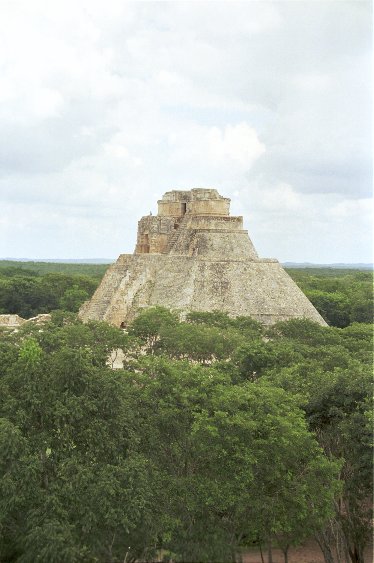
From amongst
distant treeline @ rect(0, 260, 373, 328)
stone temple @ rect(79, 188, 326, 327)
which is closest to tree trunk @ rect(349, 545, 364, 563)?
stone temple @ rect(79, 188, 326, 327)

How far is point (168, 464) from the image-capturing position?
12.6 meters

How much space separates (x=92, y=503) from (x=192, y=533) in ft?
5.94

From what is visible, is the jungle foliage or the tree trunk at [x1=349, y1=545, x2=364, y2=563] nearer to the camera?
the jungle foliage

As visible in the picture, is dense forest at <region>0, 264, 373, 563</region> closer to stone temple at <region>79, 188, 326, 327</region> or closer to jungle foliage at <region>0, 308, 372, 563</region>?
jungle foliage at <region>0, 308, 372, 563</region>

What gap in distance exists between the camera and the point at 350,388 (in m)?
14.4

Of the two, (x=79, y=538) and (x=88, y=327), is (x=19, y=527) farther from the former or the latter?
(x=88, y=327)

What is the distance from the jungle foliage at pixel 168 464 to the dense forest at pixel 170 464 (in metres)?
0.02

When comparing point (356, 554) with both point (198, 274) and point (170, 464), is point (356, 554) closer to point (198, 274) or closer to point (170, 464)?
point (170, 464)

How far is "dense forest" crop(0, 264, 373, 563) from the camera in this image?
10383 mm

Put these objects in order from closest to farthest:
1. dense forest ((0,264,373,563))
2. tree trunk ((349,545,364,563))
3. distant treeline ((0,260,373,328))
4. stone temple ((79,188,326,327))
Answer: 1. dense forest ((0,264,373,563))
2. tree trunk ((349,545,364,563))
3. stone temple ((79,188,326,327))
4. distant treeline ((0,260,373,328))

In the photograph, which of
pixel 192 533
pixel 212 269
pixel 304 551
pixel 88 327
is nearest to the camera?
pixel 192 533

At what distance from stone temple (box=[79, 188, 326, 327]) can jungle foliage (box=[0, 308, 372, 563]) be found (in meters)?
16.5

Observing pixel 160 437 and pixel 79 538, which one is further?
pixel 160 437

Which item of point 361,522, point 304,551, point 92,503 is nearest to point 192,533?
point 92,503
